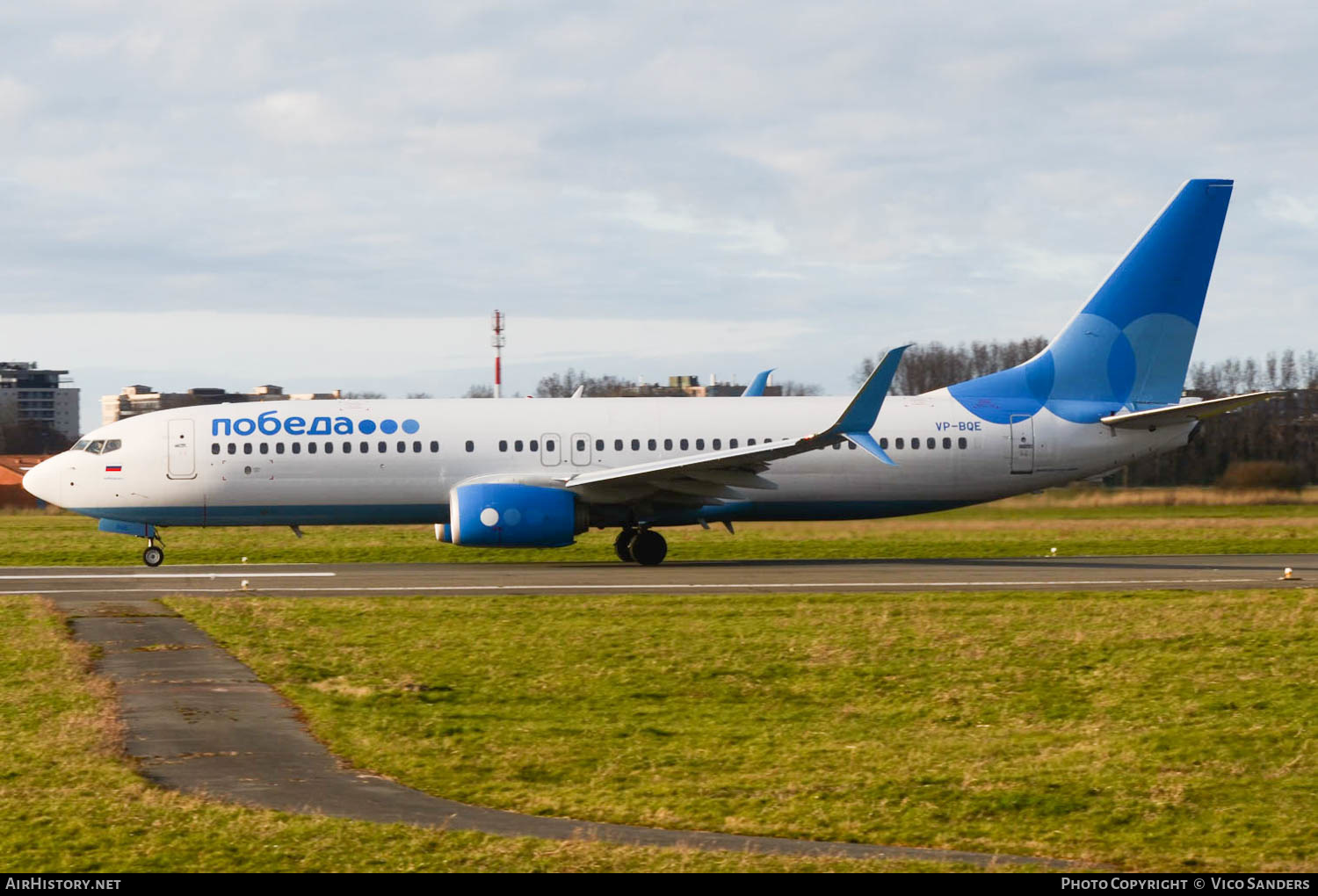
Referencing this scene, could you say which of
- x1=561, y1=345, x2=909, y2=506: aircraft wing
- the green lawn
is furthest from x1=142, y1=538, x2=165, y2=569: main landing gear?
x1=561, y1=345, x2=909, y2=506: aircraft wing

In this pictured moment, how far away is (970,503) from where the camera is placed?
1227 inches

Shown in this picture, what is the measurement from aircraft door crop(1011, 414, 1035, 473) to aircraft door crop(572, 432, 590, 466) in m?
9.37

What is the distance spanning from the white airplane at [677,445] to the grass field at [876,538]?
6.89ft

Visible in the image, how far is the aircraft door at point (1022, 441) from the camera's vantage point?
30.4 m

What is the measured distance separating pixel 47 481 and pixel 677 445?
1380 cm

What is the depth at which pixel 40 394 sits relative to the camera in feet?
535

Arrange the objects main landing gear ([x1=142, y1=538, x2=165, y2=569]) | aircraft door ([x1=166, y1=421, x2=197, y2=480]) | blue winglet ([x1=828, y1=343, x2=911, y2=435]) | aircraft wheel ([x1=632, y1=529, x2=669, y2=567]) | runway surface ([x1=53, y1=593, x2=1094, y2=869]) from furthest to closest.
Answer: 1. main landing gear ([x1=142, y1=538, x2=165, y2=569])
2. aircraft door ([x1=166, y1=421, x2=197, y2=480])
3. aircraft wheel ([x1=632, y1=529, x2=669, y2=567])
4. blue winglet ([x1=828, y1=343, x2=911, y2=435])
5. runway surface ([x1=53, y1=593, x2=1094, y2=869])

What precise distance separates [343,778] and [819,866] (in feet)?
13.7

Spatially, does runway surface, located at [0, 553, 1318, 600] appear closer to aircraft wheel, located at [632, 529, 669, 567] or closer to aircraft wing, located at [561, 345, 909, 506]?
aircraft wheel, located at [632, 529, 669, 567]

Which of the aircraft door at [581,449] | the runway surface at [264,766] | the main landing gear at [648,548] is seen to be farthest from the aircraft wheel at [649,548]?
the runway surface at [264,766]

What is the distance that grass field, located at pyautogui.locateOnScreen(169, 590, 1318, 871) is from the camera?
33.1 ft

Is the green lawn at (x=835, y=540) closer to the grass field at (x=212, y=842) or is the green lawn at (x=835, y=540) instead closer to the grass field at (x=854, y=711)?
the grass field at (x=854, y=711)

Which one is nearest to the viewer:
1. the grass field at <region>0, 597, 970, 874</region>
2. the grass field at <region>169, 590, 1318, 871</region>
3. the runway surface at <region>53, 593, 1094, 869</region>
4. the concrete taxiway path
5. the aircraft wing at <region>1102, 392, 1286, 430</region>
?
the grass field at <region>0, 597, 970, 874</region>
